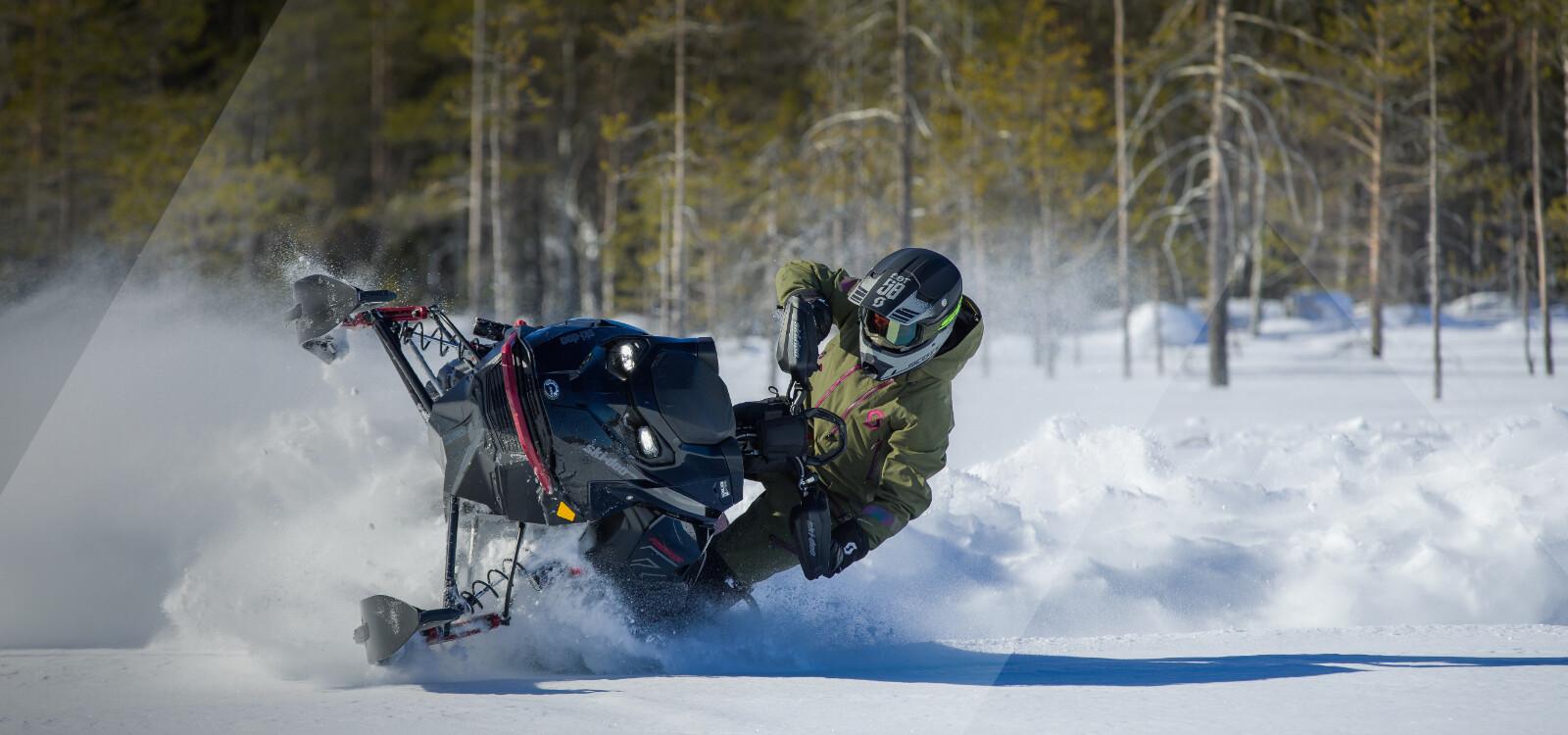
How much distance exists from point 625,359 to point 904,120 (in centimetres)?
1563

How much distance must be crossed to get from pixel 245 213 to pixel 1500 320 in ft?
91.5

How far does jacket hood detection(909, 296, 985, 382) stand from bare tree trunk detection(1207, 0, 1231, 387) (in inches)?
597

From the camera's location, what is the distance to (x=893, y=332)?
14.1ft

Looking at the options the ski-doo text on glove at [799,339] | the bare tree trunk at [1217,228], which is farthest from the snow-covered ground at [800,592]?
the bare tree trunk at [1217,228]

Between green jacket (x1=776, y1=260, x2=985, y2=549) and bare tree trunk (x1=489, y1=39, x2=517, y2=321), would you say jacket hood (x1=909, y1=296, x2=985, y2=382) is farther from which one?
bare tree trunk (x1=489, y1=39, x2=517, y2=321)

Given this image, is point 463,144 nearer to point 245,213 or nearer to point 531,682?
point 245,213

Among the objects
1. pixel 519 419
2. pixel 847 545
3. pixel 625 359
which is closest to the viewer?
pixel 519 419

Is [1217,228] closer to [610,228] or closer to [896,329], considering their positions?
[610,228]

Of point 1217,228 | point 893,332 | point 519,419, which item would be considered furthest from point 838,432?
point 1217,228

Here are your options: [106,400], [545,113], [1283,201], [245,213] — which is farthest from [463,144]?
[106,400]

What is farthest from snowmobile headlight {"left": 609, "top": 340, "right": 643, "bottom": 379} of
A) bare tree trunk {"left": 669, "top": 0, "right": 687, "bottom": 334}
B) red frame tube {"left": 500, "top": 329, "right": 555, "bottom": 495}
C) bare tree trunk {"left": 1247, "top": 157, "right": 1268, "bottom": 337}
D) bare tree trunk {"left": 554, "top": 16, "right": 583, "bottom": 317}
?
bare tree trunk {"left": 554, "top": 16, "right": 583, "bottom": 317}

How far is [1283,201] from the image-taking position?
97.2 ft

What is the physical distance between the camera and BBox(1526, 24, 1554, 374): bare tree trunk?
15109 mm

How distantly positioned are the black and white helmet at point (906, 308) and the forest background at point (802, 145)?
14.2m
